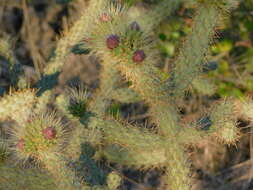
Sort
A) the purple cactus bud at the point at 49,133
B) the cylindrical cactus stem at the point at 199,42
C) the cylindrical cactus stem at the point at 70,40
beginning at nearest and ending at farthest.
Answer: the purple cactus bud at the point at 49,133 < the cylindrical cactus stem at the point at 199,42 < the cylindrical cactus stem at the point at 70,40

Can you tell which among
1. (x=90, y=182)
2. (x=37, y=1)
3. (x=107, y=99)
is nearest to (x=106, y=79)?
(x=107, y=99)

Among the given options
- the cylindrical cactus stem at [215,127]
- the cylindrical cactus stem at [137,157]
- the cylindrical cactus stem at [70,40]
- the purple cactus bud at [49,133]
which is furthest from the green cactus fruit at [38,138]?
the cylindrical cactus stem at [70,40]

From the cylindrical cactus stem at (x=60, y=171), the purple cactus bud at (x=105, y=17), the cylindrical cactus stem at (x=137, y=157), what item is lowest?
the cylindrical cactus stem at (x=137, y=157)

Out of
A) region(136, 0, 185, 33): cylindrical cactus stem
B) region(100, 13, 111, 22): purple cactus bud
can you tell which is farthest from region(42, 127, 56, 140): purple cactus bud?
region(136, 0, 185, 33): cylindrical cactus stem

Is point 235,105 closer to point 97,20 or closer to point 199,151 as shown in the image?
point 97,20

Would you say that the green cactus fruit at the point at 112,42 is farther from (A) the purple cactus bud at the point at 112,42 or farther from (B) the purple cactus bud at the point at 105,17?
(B) the purple cactus bud at the point at 105,17

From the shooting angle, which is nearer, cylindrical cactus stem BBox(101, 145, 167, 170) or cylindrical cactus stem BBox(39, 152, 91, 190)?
cylindrical cactus stem BBox(39, 152, 91, 190)

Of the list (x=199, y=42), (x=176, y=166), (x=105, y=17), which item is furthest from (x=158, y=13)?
(x=176, y=166)

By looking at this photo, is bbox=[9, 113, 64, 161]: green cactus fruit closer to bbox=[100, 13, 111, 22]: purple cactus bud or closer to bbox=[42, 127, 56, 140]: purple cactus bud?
bbox=[42, 127, 56, 140]: purple cactus bud

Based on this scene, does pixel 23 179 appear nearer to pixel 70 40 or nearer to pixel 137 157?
pixel 137 157

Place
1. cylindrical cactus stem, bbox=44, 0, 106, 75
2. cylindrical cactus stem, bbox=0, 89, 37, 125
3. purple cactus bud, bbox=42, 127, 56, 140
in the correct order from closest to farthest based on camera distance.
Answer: purple cactus bud, bbox=42, 127, 56, 140 → cylindrical cactus stem, bbox=0, 89, 37, 125 → cylindrical cactus stem, bbox=44, 0, 106, 75
